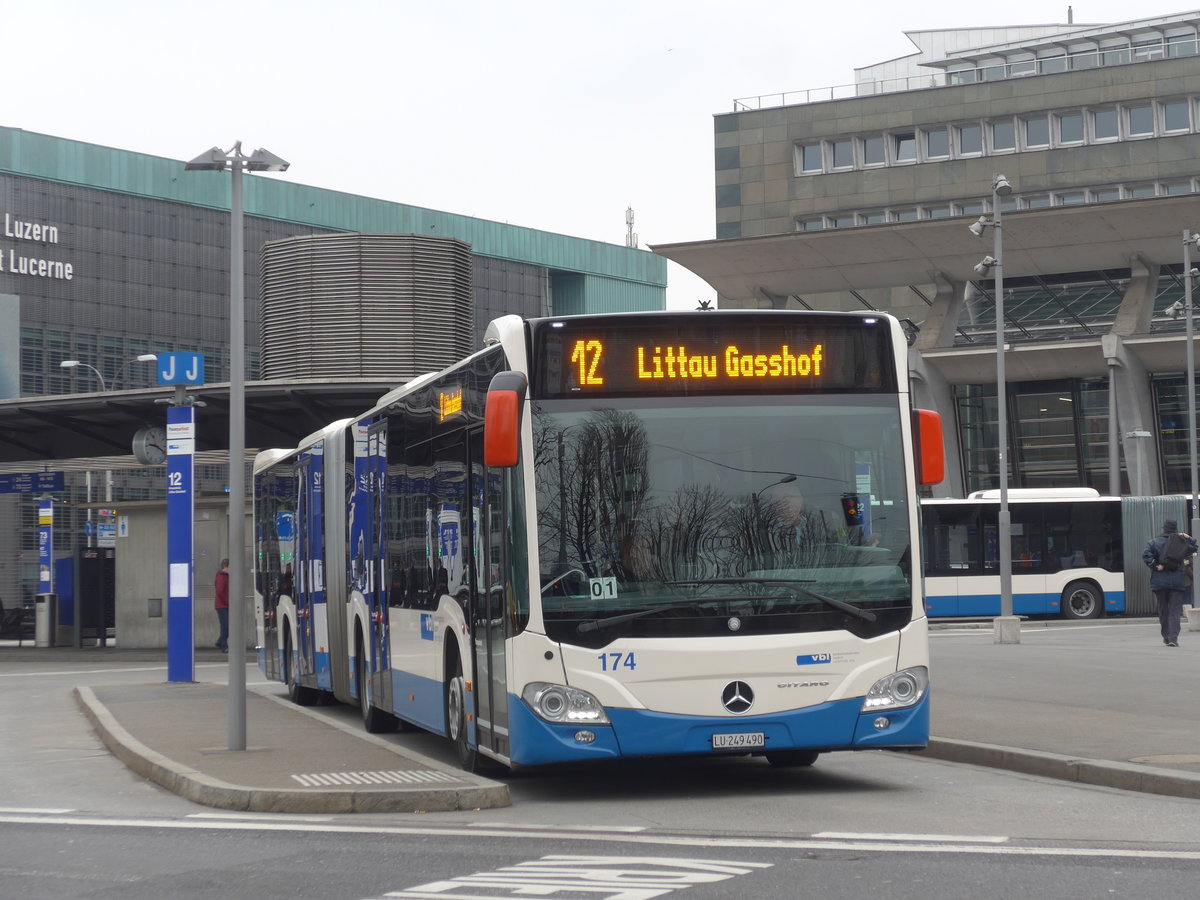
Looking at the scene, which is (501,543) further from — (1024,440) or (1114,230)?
(1024,440)

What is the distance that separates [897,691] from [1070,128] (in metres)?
64.2

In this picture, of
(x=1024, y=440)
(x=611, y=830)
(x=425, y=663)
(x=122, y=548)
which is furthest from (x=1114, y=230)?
(x=611, y=830)

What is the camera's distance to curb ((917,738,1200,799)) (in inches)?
422

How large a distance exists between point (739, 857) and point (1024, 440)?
51452 millimetres

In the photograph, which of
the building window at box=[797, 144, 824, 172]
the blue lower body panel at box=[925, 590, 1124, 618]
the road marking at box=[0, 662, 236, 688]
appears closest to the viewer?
the road marking at box=[0, 662, 236, 688]

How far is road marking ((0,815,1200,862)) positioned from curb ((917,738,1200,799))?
2.37 meters

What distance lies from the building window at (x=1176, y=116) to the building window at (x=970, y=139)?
280 inches

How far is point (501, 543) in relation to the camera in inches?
418

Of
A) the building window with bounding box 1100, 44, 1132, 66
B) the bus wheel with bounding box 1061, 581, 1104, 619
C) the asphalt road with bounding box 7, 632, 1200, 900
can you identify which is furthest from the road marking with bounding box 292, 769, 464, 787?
the building window with bounding box 1100, 44, 1132, 66

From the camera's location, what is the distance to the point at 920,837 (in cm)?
894

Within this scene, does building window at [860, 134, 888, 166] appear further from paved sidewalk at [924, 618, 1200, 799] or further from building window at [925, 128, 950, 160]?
paved sidewalk at [924, 618, 1200, 799]

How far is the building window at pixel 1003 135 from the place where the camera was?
236ft

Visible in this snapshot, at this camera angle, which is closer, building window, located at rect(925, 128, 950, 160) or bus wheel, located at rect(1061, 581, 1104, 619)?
bus wheel, located at rect(1061, 581, 1104, 619)

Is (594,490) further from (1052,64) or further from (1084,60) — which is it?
(1052,64)
